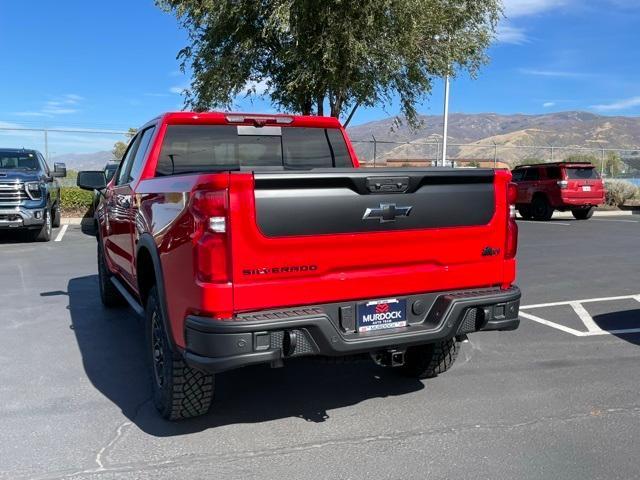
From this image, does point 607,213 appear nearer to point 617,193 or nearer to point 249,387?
point 617,193

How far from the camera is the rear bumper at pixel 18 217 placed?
11.6 meters

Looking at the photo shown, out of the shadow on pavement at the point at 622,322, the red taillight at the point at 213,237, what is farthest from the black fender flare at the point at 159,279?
the shadow on pavement at the point at 622,322

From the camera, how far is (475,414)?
3859mm

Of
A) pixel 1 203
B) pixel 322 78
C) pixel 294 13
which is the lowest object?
pixel 1 203

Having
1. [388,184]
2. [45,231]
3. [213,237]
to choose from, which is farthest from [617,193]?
[213,237]

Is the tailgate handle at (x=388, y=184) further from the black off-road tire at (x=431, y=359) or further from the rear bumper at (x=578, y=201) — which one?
the rear bumper at (x=578, y=201)

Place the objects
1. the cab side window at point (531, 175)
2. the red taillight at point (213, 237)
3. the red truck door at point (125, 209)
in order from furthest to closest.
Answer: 1. the cab side window at point (531, 175)
2. the red truck door at point (125, 209)
3. the red taillight at point (213, 237)

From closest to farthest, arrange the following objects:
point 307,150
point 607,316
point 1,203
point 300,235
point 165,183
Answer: point 300,235 < point 165,183 < point 307,150 < point 607,316 < point 1,203

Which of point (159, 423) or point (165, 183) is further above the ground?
point (165, 183)

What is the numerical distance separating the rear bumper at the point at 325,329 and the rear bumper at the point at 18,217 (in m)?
9.97

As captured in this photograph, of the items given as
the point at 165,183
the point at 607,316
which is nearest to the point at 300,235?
the point at 165,183

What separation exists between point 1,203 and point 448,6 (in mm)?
11047

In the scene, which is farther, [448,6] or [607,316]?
[448,6]

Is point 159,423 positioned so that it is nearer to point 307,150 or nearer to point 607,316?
point 307,150
